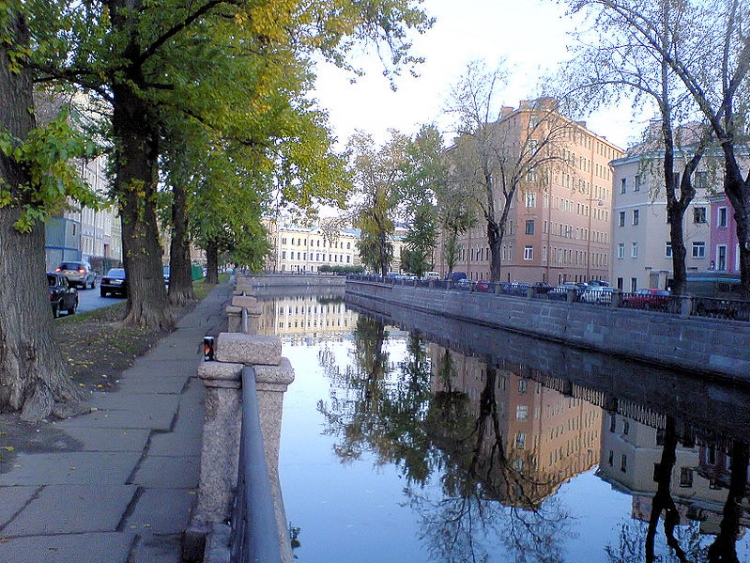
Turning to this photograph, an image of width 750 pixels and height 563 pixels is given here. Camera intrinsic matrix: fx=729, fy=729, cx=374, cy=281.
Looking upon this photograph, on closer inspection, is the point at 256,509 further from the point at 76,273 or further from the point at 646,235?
the point at 646,235

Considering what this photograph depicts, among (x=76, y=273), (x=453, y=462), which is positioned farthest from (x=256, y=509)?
(x=76, y=273)

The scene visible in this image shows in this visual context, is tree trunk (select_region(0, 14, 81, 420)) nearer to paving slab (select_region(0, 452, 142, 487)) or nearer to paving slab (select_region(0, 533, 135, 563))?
paving slab (select_region(0, 452, 142, 487))

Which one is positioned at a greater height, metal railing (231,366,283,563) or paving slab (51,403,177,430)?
metal railing (231,366,283,563)

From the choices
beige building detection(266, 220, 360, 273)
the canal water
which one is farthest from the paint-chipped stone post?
beige building detection(266, 220, 360, 273)

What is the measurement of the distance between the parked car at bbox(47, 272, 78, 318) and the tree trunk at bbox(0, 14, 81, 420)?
16.9 metres

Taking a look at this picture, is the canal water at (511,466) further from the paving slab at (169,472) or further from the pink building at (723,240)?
the pink building at (723,240)

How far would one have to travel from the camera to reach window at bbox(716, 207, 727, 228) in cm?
5069

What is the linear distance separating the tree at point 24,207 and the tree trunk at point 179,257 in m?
18.1

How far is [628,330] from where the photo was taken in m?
23.3

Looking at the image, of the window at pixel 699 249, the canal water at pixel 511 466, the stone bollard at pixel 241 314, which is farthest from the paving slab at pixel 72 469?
the window at pixel 699 249

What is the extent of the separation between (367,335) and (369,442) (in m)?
19.3

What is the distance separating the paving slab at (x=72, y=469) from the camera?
6.14 meters

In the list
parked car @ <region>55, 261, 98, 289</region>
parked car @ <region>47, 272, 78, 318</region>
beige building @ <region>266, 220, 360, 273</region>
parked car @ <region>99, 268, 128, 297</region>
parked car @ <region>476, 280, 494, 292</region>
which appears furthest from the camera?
beige building @ <region>266, 220, 360, 273</region>

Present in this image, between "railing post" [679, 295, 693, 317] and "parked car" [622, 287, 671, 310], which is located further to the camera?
"parked car" [622, 287, 671, 310]
